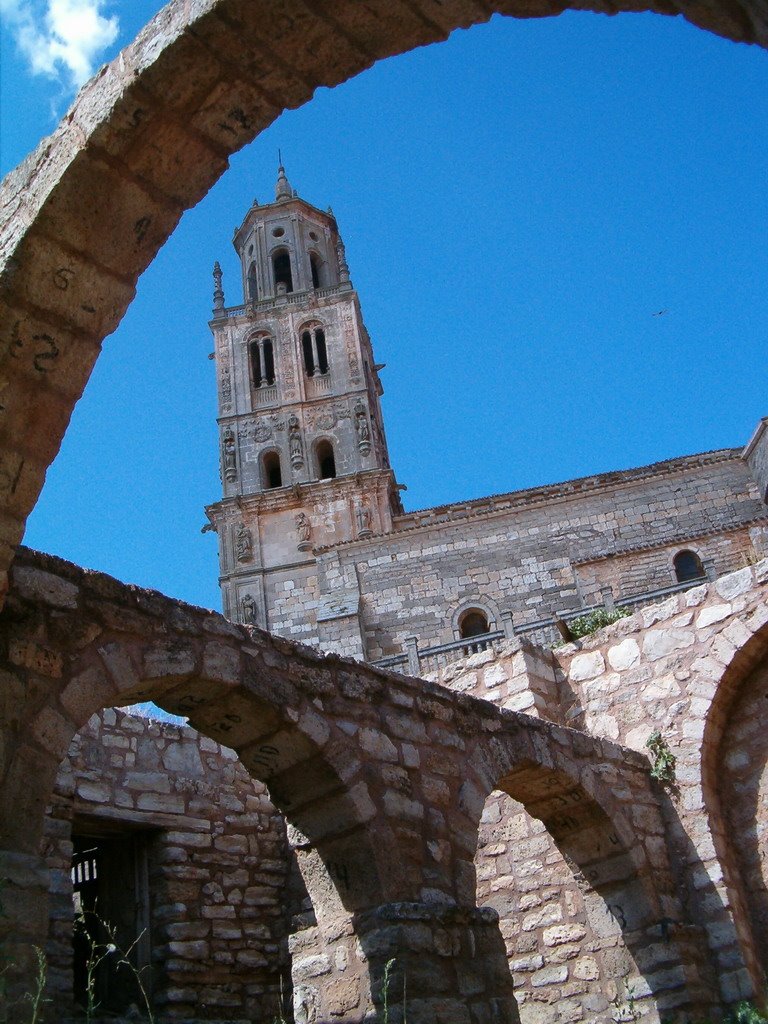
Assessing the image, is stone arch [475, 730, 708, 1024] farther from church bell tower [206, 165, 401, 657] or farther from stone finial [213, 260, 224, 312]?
stone finial [213, 260, 224, 312]

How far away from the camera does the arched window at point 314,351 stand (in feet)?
129

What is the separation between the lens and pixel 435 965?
5504 millimetres

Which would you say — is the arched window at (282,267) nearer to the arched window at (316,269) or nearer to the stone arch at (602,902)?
the arched window at (316,269)

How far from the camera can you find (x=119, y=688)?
5.03m

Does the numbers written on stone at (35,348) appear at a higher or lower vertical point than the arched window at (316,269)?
lower

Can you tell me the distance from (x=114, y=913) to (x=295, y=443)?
1167 inches

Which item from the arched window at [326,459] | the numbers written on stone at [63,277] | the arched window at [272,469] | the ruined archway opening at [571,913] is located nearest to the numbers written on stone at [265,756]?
the ruined archway opening at [571,913]

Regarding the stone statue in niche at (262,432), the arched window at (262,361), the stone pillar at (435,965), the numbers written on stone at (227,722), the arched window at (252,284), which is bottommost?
the stone pillar at (435,965)

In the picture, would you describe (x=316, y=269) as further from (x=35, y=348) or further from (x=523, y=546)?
(x=35, y=348)

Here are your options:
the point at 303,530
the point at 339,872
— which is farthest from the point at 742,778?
the point at 303,530

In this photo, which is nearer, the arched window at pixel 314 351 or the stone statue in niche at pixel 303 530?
the stone statue in niche at pixel 303 530

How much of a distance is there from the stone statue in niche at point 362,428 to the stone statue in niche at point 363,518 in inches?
117

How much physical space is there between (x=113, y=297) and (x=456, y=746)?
4111mm

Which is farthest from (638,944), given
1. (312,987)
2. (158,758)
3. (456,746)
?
(158,758)
